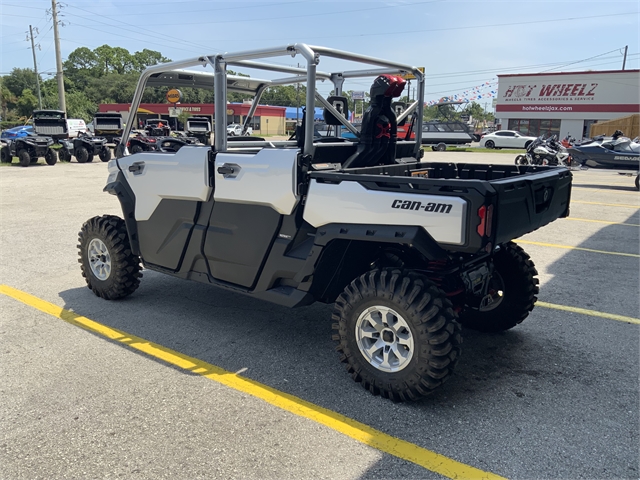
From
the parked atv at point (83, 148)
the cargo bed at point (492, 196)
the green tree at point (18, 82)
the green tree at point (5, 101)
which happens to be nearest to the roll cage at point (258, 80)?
the cargo bed at point (492, 196)

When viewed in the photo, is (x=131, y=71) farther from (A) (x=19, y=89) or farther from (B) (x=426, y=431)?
(B) (x=426, y=431)

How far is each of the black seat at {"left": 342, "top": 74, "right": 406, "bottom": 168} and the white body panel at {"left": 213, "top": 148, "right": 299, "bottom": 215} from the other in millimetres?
673

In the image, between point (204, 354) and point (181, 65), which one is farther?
point (181, 65)

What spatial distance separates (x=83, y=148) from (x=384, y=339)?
69.3 ft

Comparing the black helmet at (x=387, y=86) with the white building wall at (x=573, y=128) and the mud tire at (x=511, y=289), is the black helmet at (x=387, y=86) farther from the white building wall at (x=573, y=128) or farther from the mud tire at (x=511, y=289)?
the white building wall at (x=573, y=128)

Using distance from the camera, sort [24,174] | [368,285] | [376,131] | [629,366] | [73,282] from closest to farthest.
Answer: [368,285]
[629,366]
[376,131]
[73,282]
[24,174]

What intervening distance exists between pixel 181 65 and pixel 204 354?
2.34 meters

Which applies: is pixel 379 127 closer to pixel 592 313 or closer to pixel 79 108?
pixel 592 313

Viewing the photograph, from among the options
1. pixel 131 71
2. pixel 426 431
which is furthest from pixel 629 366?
pixel 131 71

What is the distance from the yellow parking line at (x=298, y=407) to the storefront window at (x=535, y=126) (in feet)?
165

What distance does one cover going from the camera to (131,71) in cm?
11650

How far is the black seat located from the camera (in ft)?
13.6

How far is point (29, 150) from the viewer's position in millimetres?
19203

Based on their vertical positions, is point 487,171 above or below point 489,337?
above
